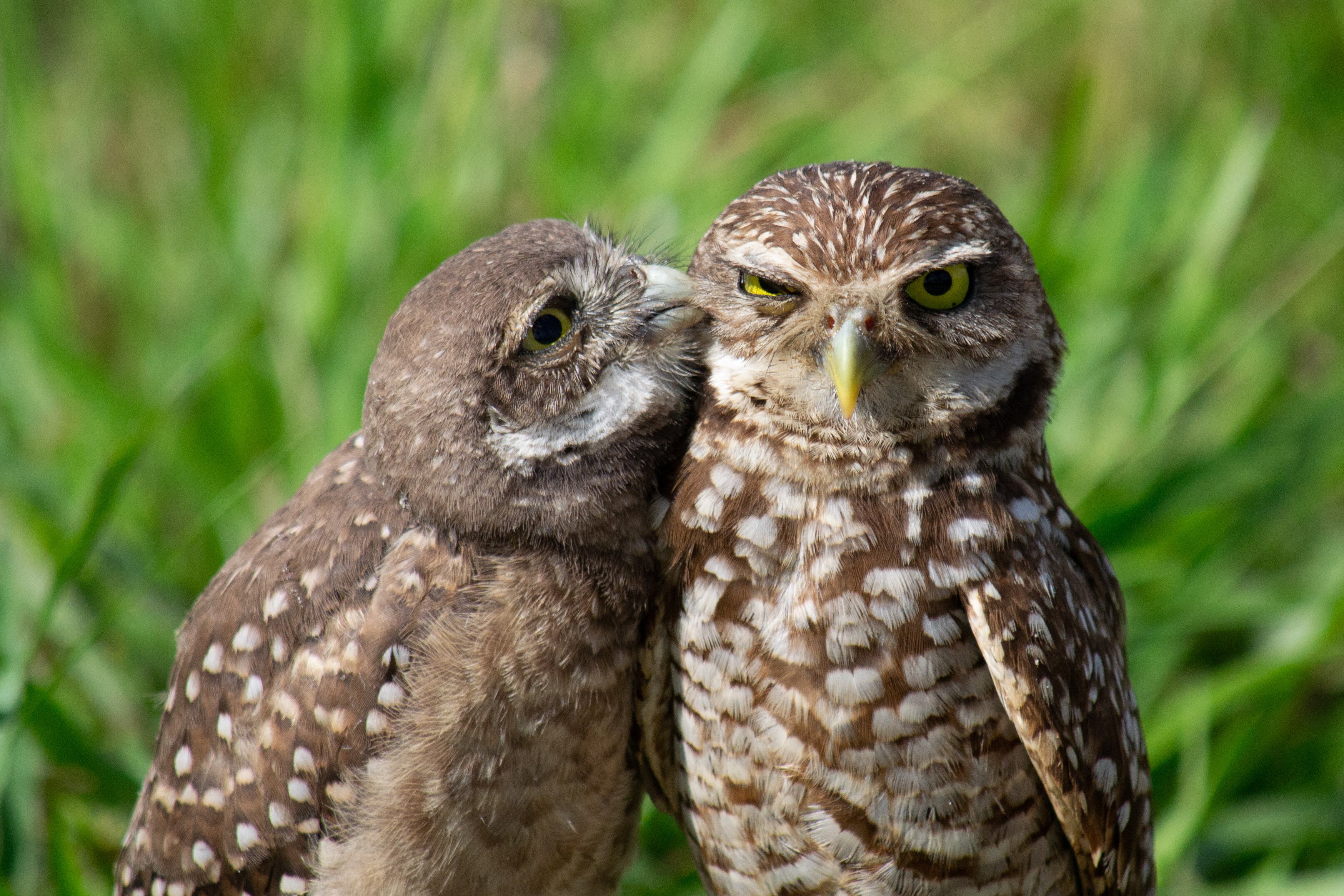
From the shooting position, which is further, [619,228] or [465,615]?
[619,228]

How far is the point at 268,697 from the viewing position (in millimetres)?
1980

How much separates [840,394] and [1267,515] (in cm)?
238

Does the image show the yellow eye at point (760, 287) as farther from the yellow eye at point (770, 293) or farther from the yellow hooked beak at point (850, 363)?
the yellow hooked beak at point (850, 363)

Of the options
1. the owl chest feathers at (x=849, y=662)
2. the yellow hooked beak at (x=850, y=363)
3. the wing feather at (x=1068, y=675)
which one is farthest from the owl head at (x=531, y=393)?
the wing feather at (x=1068, y=675)

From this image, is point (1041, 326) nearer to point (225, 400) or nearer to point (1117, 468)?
point (1117, 468)

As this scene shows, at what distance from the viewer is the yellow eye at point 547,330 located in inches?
76.0

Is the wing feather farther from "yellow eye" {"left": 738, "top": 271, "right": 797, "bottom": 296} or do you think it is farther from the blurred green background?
the blurred green background

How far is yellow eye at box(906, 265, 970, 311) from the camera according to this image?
180 cm

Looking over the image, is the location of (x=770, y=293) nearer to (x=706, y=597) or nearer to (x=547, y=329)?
(x=547, y=329)

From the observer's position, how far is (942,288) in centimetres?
182

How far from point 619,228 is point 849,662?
6.77ft

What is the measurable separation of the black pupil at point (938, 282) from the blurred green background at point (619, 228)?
149 centimetres

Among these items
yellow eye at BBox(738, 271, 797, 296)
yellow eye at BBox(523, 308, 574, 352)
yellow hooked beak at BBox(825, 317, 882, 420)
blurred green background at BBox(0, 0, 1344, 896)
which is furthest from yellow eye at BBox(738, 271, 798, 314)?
blurred green background at BBox(0, 0, 1344, 896)

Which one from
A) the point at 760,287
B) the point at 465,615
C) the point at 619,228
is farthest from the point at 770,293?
the point at 619,228
